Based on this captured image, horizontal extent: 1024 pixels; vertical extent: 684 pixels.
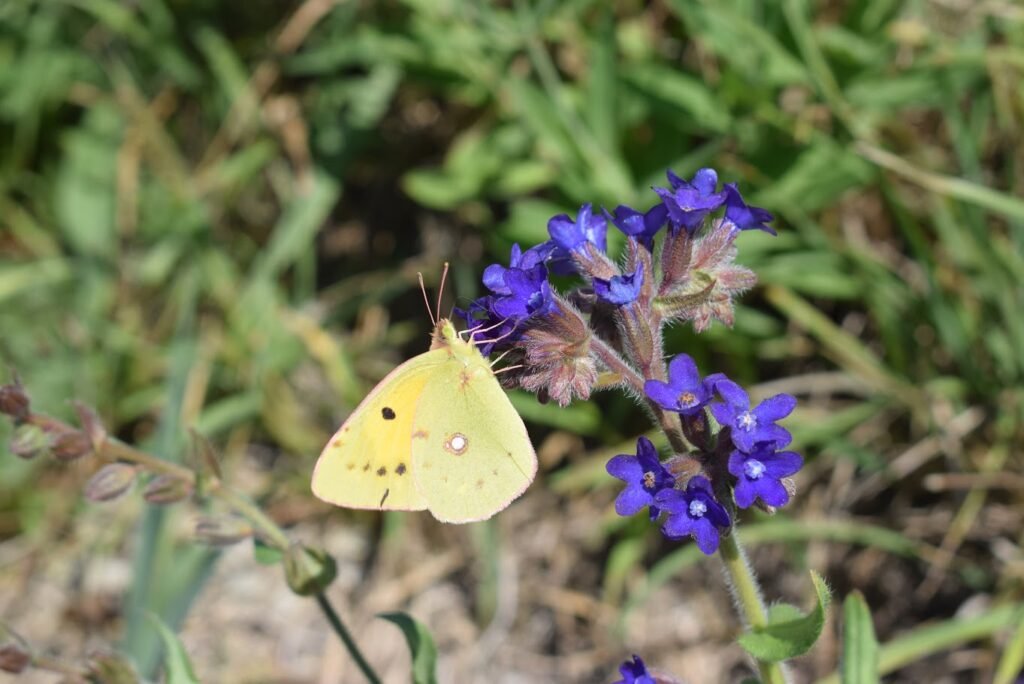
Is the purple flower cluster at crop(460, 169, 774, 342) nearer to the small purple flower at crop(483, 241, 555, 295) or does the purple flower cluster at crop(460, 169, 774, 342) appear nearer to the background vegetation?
the small purple flower at crop(483, 241, 555, 295)

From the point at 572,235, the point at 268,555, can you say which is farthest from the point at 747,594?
the point at 268,555

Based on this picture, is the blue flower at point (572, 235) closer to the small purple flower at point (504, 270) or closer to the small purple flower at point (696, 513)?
the small purple flower at point (504, 270)

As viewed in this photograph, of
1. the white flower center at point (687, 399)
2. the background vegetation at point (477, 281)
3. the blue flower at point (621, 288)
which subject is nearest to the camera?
the white flower center at point (687, 399)

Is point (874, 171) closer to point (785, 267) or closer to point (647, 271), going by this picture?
point (785, 267)

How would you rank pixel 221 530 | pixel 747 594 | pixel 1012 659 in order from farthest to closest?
pixel 1012 659 < pixel 221 530 < pixel 747 594

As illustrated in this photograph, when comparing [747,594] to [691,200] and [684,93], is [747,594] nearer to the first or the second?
[691,200]

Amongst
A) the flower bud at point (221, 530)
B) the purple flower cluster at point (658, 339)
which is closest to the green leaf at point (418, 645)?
the flower bud at point (221, 530)
